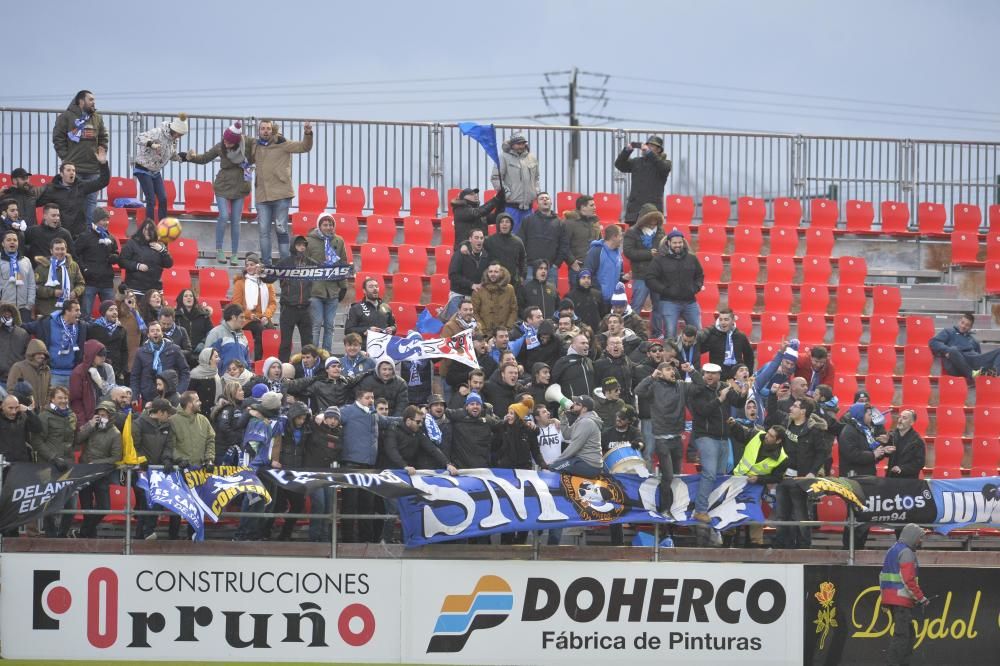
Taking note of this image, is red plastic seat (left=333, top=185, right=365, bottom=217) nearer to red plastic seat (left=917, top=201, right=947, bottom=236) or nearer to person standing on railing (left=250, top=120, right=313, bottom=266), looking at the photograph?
person standing on railing (left=250, top=120, right=313, bottom=266)

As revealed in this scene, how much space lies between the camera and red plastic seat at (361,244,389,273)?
24.7m

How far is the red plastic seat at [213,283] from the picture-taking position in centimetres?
2338

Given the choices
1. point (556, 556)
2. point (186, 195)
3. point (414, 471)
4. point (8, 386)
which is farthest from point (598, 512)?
point (186, 195)

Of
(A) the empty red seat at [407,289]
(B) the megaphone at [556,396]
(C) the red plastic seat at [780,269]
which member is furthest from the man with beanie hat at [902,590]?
A: (A) the empty red seat at [407,289]

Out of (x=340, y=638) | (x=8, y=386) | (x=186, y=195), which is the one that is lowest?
(x=340, y=638)

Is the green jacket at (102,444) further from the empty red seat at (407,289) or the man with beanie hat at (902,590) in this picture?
the man with beanie hat at (902,590)

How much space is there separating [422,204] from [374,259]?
6.25 ft

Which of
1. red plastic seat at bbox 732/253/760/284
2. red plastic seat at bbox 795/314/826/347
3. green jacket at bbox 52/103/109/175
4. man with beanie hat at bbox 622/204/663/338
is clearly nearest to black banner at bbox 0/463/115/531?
green jacket at bbox 52/103/109/175

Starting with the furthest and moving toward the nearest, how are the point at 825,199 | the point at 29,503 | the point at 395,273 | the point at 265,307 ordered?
the point at 825,199 < the point at 395,273 < the point at 265,307 < the point at 29,503

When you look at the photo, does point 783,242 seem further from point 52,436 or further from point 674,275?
point 52,436

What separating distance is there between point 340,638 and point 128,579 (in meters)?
2.24

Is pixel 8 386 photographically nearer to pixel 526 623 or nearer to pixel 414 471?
pixel 414 471

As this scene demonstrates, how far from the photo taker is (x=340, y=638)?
17.9 metres

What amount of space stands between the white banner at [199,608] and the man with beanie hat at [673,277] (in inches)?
243
